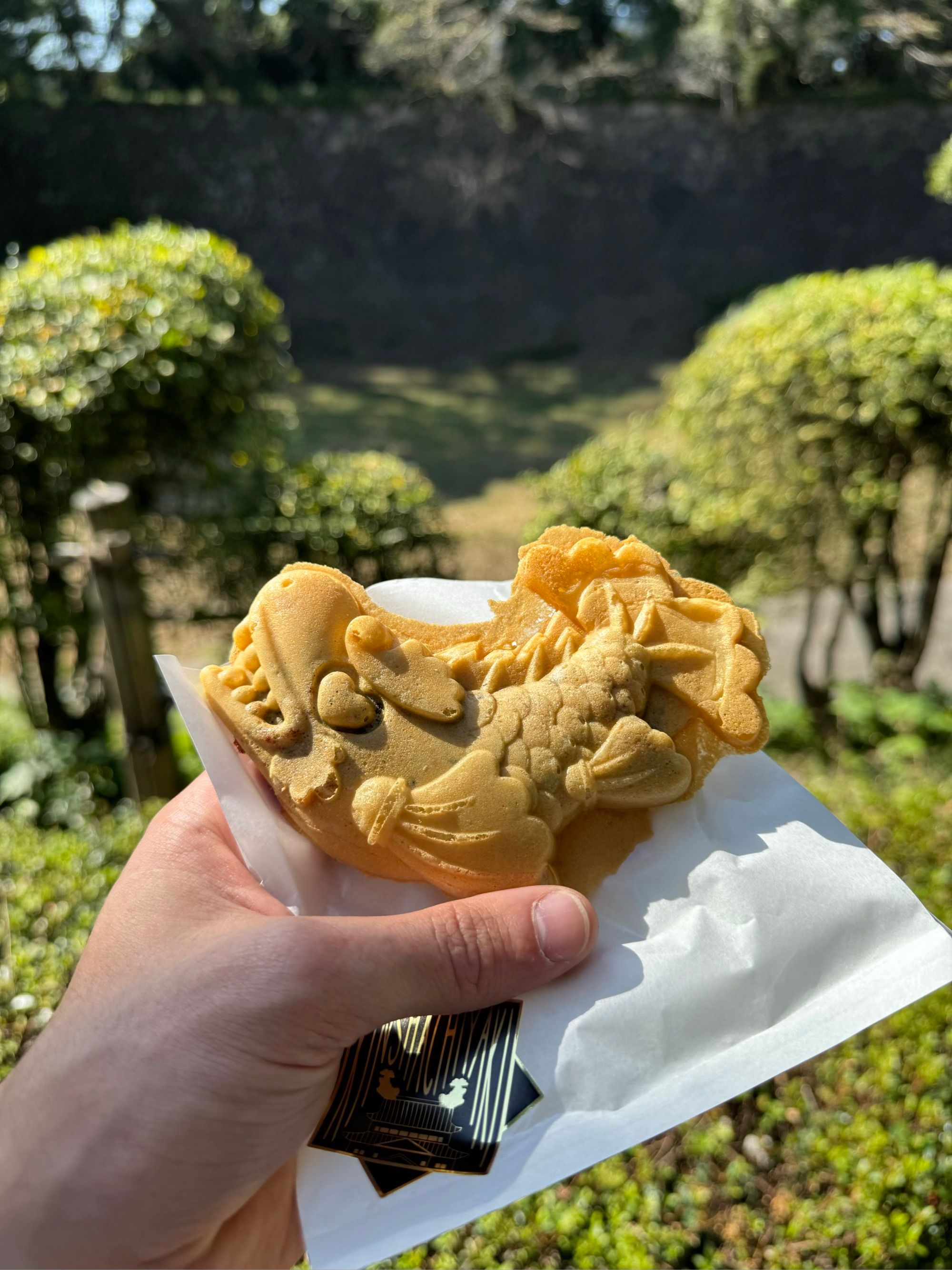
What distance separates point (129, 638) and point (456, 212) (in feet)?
39.9

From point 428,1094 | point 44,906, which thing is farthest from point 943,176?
point 44,906

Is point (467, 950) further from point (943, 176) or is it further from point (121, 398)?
point (943, 176)

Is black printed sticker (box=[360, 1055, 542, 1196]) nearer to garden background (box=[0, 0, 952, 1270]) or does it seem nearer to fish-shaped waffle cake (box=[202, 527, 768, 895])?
fish-shaped waffle cake (box=[202, 527, 768, 895])

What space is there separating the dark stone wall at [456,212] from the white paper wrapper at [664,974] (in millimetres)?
12954

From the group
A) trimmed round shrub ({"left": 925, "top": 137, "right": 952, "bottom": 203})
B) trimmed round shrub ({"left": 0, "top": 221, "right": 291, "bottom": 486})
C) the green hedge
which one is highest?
trimmed round shrub ({"left": 925, "top": 137, "right": 952, "bottom": 203})

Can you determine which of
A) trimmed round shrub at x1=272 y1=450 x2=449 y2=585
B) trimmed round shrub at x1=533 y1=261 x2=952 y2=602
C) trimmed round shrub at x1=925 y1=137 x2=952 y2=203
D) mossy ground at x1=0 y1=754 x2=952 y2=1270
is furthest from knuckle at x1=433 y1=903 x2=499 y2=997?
trimmed round shrub at x1=925 y1=137 x2=952 y2=203

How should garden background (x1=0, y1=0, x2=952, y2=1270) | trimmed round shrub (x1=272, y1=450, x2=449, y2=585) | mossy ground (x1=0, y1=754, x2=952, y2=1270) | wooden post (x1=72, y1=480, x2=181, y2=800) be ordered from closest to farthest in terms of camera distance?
mossy ground (x1=0, y1=754, x2=952, y2=1270) < garden background (x1=0, y1=0, x2=952, y2=1270) < wooden post (x1=72, y1=480, x2=181, y2=800) < trimmed round shrub (x1=272, y1=450, x2=449, y2=585)

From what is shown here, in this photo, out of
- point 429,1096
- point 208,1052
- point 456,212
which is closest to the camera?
point 208,1052

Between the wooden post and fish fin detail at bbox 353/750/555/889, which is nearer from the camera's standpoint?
fish fin detail at bbox 353/750/555/889

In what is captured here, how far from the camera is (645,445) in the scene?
4520mm

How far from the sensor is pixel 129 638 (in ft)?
11.7

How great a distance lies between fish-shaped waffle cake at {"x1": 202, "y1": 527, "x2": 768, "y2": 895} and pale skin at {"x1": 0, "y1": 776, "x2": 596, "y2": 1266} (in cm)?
14

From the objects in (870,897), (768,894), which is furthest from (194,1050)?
(870,897)

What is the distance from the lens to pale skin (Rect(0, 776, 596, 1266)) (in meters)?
1.27
